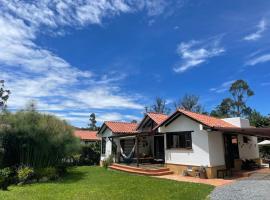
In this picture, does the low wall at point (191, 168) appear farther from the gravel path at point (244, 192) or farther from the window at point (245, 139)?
the window at point (245, 139)

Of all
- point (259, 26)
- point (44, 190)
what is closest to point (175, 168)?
point (44, 190)

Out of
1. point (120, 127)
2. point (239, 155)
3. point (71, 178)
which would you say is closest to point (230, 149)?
point (239, 155)

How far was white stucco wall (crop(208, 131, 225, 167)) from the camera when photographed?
16344 mm

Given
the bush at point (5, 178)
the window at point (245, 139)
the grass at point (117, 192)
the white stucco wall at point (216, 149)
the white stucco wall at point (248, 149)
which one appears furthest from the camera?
the window at point (245, 139)

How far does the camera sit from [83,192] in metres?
12.0

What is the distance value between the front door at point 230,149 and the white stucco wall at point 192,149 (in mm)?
2266

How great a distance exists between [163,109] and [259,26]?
40.0m

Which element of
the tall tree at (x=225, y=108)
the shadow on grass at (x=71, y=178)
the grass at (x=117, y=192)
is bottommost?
the grass at (x=117, y=192)

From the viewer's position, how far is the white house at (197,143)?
1622 centimetres

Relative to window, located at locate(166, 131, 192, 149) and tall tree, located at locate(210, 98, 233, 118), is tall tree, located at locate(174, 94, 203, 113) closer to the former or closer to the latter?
tall tree, located at locate(210, 98, 233, 118)

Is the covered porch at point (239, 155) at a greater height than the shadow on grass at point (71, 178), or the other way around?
the covered porch at point (239, 155)

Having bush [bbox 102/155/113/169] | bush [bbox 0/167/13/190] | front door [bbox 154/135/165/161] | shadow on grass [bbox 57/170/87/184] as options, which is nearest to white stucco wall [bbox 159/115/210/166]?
front door [bbox 154/135/165/161]

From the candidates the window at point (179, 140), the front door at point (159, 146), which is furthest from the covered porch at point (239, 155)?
the front door at point (159, 146)

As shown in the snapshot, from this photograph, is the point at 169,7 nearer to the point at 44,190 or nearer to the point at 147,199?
the point at 147,199
